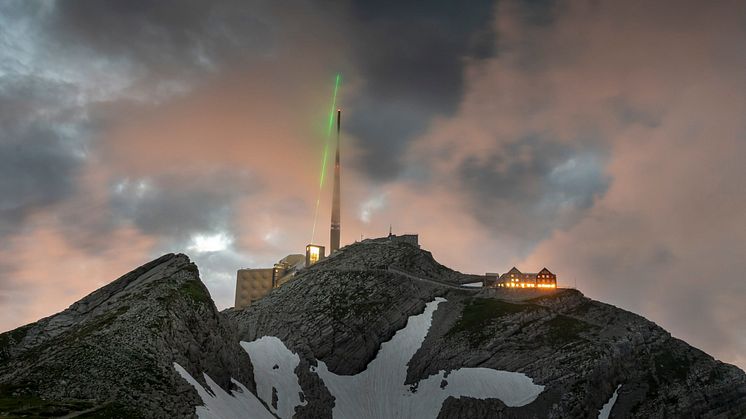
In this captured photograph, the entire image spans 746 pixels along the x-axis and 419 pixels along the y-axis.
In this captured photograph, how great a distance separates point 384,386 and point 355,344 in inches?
583

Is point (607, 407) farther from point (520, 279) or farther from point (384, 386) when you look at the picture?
point (520, 279)

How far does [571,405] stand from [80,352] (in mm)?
94344

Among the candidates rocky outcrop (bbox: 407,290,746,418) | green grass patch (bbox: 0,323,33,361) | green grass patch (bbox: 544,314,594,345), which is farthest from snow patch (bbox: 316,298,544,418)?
green grass patch (bbox: 0,323,33,361)

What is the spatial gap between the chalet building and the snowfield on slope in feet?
177

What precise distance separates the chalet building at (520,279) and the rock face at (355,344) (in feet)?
36.1

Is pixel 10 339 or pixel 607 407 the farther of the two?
pixel 607 407

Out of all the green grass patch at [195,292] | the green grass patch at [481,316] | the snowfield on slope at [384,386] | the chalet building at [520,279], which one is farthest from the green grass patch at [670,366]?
the green grass patch at [195,292]

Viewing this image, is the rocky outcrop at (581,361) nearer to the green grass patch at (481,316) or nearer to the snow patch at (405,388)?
the green grass patch at (481,316)

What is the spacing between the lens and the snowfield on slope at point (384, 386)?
126 meters

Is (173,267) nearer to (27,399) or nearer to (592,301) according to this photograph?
(27,399)

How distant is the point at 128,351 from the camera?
88.8 m

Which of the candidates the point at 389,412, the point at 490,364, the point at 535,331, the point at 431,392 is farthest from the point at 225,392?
the point at 535,331

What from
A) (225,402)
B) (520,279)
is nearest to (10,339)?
(225,402)

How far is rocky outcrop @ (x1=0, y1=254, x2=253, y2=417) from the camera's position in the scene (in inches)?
3083
